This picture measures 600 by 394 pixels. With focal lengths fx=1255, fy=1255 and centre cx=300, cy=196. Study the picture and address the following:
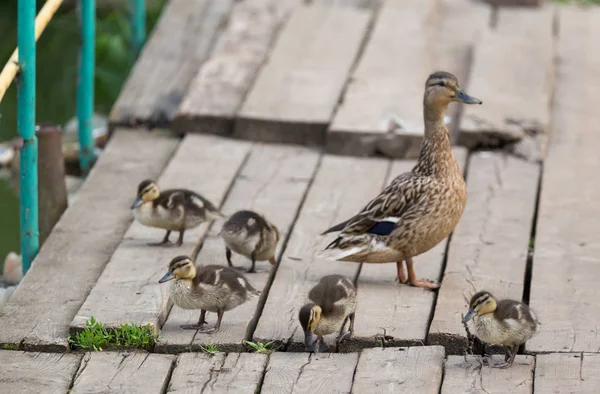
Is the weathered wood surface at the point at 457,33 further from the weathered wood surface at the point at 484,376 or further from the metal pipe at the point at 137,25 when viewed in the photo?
the weathered wood surface at the point at 484,376

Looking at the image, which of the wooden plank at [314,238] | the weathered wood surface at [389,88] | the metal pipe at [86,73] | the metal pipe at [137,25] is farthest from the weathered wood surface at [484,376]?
the metal pipe at [137,25]

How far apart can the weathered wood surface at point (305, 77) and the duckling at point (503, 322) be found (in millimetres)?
3240

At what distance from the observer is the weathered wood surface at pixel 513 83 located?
857cm

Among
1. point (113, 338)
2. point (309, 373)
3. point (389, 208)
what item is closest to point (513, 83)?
point (389, 208)

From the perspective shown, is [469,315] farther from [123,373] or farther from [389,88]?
[389,88]

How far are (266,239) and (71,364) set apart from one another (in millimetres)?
1320

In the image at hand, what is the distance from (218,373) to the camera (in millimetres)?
5602

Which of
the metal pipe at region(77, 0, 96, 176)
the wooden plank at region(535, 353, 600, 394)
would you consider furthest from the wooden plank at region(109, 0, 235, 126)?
the wooden plank at region(535, 353, 600, 394)

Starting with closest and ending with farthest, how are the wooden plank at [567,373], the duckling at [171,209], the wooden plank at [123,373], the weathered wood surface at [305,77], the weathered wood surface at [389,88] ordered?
the wooden plank at [567,373] → the wooden plank at [123,373] → the duckling at [171,209] → the weathered wood surface at [389,88] → the weathered wood surface at [305,77]

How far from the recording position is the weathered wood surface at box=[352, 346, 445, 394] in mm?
5438

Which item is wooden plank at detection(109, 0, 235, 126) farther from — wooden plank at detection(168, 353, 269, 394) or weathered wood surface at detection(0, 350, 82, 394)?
wooden plank at detection(168, 353, 269, 394)

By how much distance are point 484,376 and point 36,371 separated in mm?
2010

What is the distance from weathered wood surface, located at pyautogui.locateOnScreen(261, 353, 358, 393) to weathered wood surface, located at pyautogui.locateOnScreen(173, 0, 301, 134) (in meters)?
3.38

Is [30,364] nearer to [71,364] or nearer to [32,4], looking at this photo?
[71,364]
